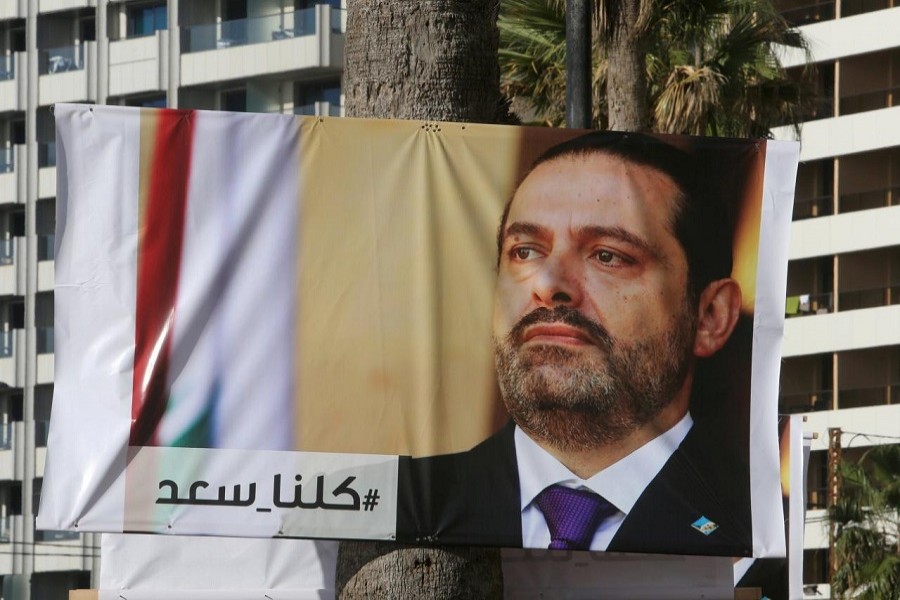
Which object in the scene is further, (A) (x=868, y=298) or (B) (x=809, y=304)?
(B) (x=809, y=304)

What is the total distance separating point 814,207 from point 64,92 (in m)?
25.5

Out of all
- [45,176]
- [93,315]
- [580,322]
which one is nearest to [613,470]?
[580,322]

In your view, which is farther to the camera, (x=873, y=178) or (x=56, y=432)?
(x=873, y=178)

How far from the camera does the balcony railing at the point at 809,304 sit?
62875mm

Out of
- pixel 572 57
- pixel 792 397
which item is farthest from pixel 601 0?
pixel 792 397

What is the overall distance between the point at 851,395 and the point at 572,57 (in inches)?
1985

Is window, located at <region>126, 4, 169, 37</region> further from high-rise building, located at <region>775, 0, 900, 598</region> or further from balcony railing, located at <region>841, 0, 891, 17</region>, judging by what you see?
balcony railing, located at <region>841, 0, 891, 17</region>

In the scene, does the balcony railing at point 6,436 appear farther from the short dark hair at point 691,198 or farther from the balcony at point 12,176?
the short dark hair at point 691,198

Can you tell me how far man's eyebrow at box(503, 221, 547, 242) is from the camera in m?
8.05

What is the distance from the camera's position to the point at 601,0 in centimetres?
1838

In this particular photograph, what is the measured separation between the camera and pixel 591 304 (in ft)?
26.7

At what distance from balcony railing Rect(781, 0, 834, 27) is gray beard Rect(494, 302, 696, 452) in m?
56.7

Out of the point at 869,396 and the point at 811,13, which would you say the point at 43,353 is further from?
the point at 811,13

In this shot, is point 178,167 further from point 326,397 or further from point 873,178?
point 873,178
